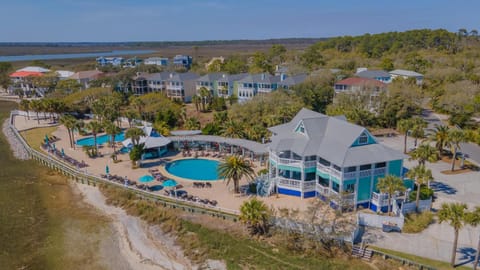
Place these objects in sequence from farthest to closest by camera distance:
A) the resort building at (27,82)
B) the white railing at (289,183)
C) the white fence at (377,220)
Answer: the resort building at (27,82) → the white railing at (289,183) → the white fence at (377,220)

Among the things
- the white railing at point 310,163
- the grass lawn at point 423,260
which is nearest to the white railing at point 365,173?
the white railing at point 310,163

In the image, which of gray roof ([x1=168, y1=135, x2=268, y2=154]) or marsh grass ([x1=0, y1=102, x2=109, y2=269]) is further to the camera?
gray roof ([x1=168, y1=135, x2=268, y2=154])

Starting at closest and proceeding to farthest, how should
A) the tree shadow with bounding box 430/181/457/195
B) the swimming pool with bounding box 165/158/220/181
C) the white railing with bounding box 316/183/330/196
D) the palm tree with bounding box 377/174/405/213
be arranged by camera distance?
the palm tree with bounding box 377/174/405/213 → the white railing with bounding box 316/183/330/196 → the tree shadow with bounding box 430/181/457/195 → the swimming pool with bounding box 165/158/220/181

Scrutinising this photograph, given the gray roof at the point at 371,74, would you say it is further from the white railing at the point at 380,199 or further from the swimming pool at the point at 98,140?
the swimming pool at the point at 98,140

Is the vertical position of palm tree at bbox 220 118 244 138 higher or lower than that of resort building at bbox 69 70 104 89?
lower

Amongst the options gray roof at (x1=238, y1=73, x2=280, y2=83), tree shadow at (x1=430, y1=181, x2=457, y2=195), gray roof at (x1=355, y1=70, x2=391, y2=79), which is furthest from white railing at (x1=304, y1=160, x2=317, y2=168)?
gray roof at (x1=355, y1=70, x2=391, y2=79)

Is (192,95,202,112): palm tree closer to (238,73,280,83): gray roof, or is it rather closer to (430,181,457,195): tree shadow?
(238,73,280,83): gray roof

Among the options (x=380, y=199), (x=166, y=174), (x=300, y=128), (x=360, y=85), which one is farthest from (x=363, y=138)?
(x=360, y=85)
